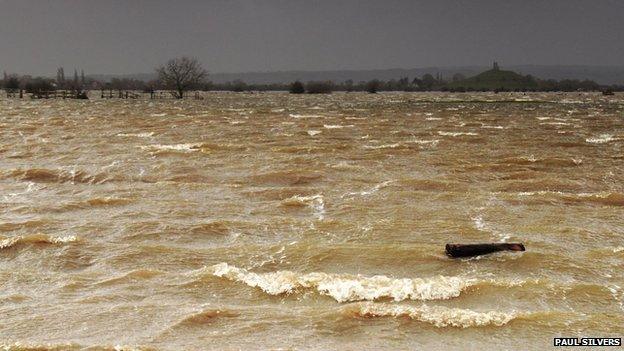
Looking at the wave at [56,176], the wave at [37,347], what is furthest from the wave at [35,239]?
the wave at [56,176]

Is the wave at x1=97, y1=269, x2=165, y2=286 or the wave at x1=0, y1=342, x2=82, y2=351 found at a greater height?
the wave at x1=97, y1=269, x2=165, y2=286

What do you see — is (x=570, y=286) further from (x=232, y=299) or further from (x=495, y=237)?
(x=232, y=299)

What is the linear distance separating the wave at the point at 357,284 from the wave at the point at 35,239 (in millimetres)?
3828

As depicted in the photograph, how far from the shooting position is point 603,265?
10.8 m

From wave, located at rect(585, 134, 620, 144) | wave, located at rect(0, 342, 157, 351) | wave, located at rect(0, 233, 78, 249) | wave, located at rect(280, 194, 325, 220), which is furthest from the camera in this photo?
wave, located at rect(585, 134, 620, 144)

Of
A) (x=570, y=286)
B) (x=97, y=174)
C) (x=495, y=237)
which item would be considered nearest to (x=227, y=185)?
(x=97, y=174)

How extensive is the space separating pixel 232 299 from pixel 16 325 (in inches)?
122

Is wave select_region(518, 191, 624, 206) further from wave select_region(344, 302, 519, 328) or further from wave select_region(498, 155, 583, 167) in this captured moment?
wave select_region(344, 302, 519, 328)

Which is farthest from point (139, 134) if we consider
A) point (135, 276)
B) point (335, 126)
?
point (135, 276)

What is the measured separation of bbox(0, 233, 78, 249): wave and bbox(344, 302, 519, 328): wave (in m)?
6.92

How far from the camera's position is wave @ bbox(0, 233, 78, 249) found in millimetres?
12234

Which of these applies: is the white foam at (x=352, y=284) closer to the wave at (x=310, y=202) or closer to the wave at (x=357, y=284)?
the wave at (x=357, y=284)

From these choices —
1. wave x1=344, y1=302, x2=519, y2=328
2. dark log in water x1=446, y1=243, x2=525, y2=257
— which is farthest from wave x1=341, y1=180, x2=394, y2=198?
wave x1=344, y1=302, x2=519, y2=328

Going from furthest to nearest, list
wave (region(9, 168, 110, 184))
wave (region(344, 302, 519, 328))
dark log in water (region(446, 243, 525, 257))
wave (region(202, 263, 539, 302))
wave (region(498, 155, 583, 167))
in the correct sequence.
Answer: wave (region(498, 155, 583, 167)) < wave (region(9, 168, 110, 184)) < dark log in water (region(446, 243, 525, 257)) < wave (region(202, 263, 539, 302)) < wave (region(344, 302, 519, 328))
